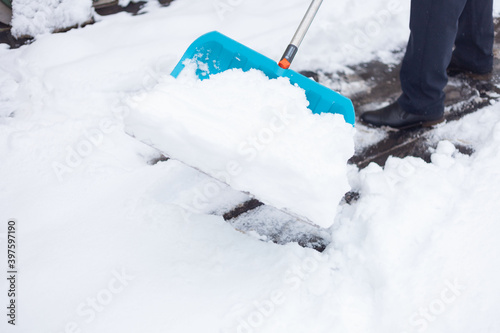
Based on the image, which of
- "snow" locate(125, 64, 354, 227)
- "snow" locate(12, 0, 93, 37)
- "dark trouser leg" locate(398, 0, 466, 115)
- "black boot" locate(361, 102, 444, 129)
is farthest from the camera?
"snow" locate(12, 0, 93, 37)

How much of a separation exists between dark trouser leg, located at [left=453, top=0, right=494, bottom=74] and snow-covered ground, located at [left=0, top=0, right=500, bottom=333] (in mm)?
317

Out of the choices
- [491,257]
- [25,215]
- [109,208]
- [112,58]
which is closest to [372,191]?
[491,257]

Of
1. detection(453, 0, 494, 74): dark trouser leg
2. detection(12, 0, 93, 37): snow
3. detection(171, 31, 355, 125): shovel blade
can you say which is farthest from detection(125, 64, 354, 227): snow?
detection(12, 0, 93, 37): snow

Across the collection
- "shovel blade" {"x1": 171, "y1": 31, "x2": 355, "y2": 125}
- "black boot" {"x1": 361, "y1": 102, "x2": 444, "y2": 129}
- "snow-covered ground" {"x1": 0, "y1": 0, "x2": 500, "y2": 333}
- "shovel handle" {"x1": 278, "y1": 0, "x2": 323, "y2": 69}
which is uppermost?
"shovel handle" {"x1": 278, "y1": 0, "x2": 323, "y2": 69}

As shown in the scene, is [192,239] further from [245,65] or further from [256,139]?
[245,65]

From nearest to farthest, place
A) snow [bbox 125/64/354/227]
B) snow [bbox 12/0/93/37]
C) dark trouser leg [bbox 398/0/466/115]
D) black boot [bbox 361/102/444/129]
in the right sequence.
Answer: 1. snow [bbox 125/64/354/227]
2. dark trouser leg [bbox 398/0/466/115]
3. black boot [bbox 361/102/444/129]
4. snow [bbox 12/0/93/37]

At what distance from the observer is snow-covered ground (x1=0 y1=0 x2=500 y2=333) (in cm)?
130

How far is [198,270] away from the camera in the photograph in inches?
55.6

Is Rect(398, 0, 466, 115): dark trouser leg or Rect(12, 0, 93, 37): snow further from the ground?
Rect(398, 0, 466, 115): dark trouser leg

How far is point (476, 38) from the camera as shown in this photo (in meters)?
2.08

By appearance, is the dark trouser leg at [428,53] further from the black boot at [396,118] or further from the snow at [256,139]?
the snow at [256,139]

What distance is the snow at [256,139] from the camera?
121cm

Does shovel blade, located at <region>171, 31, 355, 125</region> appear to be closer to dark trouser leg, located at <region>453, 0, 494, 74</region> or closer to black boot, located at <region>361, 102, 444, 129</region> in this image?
black boot, located at <region>361, 102, 444, 129</region>

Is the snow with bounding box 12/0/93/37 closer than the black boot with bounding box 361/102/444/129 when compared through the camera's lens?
No
